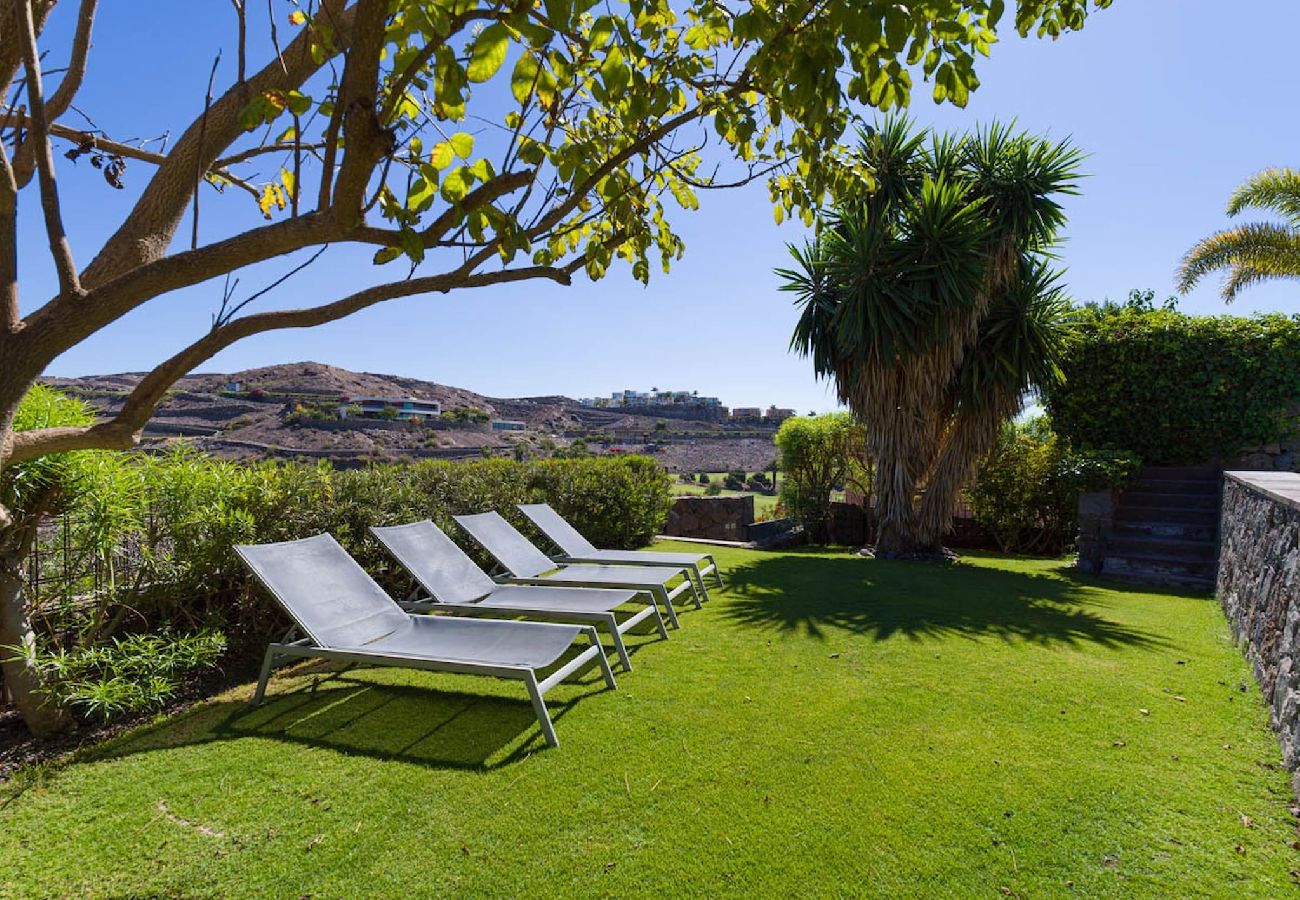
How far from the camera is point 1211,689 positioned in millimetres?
4078

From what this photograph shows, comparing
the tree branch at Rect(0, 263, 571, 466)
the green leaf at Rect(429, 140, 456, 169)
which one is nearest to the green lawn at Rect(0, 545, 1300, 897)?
the tree branch at Rect(0, 263, 571, 466)

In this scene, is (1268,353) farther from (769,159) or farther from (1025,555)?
(769,159)

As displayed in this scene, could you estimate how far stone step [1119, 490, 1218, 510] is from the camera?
886cm

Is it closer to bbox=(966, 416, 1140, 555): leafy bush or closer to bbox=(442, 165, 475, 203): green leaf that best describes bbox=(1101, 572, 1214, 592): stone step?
bbox=(966, 416, 1140, 555): leafy bush

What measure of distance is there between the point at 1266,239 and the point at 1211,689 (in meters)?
13.4

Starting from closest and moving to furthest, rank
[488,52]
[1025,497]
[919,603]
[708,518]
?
[488,52] < [919,603] < [1025,497] < [708,518]

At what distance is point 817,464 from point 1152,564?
587cm

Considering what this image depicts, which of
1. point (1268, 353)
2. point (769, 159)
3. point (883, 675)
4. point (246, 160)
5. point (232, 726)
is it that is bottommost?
point (232, 726)

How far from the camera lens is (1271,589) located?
4.19 m

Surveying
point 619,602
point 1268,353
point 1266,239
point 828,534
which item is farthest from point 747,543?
point 1266,239

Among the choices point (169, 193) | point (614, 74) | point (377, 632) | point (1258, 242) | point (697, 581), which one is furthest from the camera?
point (1258, 242)

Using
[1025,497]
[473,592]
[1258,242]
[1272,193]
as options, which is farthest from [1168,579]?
[1272,193]

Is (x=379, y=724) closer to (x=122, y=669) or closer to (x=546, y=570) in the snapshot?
(x=122, y=669)

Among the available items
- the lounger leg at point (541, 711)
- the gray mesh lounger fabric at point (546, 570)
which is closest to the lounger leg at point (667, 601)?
the gray mesh lounger fabric at point (546, 570)
